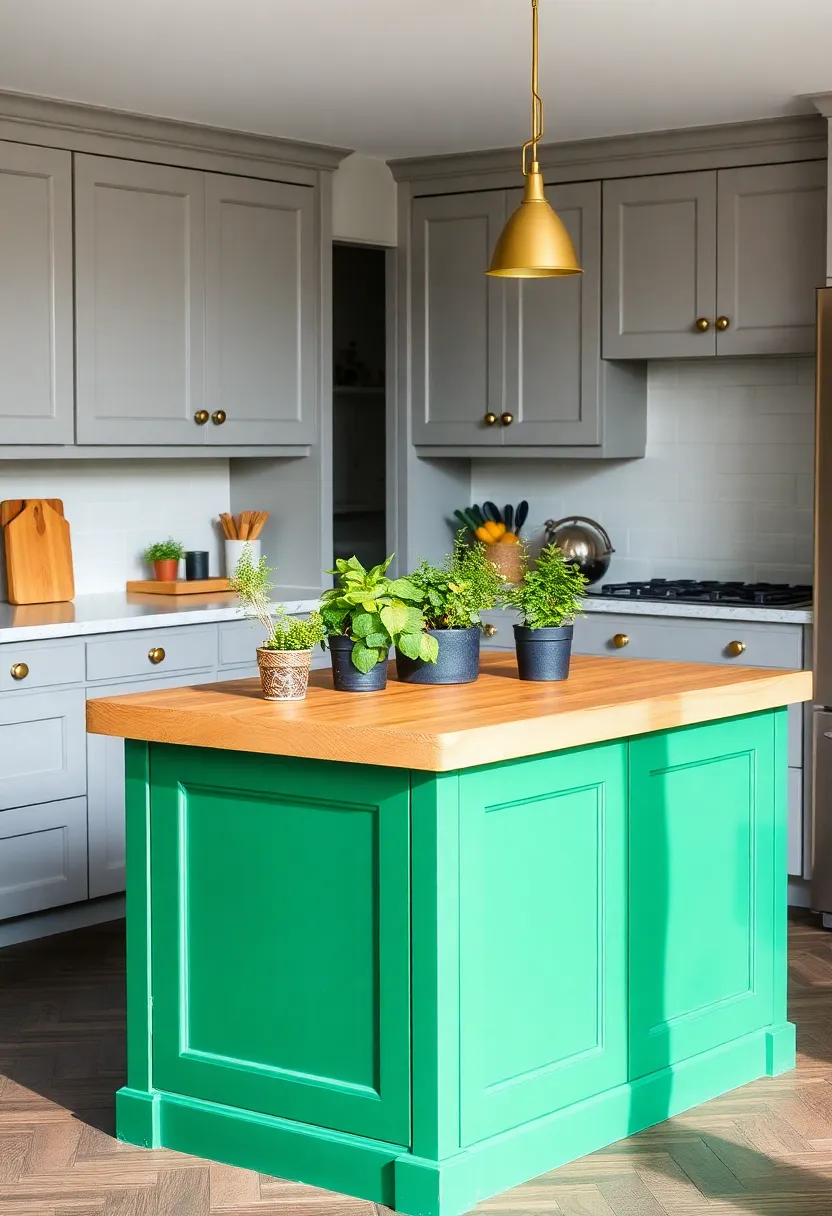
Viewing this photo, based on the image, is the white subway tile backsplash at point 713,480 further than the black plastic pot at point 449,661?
Yes

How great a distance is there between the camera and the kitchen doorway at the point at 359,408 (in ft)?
21.7

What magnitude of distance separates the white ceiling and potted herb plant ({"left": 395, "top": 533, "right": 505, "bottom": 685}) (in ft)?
4.82

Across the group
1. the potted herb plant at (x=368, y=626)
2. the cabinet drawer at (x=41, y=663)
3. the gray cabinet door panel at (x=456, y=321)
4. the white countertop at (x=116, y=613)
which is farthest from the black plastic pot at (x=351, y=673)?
the gray cabinet door panel at (x=456, y=321)

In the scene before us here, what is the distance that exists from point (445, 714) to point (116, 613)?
2.22 m

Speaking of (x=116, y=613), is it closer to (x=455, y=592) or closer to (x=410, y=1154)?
(x=455, y=592)

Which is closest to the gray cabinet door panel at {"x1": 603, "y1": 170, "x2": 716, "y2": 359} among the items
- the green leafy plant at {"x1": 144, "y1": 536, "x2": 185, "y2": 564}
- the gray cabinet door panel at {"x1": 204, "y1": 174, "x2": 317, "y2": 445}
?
the gray cabinet door panel at {"x1": 204, "y1": 174, "x2": 317, "y2": 445}

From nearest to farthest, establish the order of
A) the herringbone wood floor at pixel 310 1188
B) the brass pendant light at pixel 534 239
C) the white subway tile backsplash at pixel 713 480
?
the herringbone wood floor at pixel 310 1188 < the brass pendant light at pixel 534 239 < the white subway tile backsplash at pixel 713 480

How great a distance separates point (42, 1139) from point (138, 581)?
264 cm

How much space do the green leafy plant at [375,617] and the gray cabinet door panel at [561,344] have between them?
259 cm

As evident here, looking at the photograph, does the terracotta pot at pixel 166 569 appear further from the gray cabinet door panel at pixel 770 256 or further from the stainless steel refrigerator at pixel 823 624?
the stainless steel refrigerator at pixel 823 624

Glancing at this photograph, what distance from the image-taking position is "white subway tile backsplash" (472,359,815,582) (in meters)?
5.63

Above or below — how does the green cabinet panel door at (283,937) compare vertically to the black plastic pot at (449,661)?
below

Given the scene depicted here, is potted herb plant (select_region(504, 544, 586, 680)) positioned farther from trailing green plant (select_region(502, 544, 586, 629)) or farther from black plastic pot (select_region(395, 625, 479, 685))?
black plastic pot (select_region(395, 625, 479, 685))

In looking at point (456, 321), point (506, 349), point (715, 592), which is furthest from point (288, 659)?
point (456, 321)
